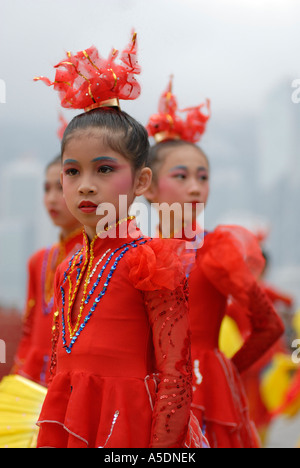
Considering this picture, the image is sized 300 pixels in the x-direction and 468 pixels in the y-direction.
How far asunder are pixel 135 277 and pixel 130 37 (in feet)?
2.61

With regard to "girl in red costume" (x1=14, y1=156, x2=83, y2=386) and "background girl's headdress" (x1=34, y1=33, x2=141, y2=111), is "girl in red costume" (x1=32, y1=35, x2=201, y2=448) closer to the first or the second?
"background girl's headdress" (x1=34, y1=33, x2=141, y2=111)

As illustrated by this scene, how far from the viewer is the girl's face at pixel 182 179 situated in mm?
3242

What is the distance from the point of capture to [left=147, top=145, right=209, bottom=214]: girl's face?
3242 mm

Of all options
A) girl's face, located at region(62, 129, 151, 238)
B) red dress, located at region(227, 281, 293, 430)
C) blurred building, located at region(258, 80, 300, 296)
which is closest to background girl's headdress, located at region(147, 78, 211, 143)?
girl's face, located at region(62, 129, 151, 238)

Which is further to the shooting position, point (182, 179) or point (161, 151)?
point (161, 151)

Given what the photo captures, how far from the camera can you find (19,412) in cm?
248

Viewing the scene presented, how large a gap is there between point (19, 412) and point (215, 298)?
1044 mm

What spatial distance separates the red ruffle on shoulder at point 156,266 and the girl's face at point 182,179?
1.11m

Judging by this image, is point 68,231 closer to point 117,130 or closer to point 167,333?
point 117,130

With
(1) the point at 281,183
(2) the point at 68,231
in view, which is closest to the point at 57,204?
(2) the point at 68,231

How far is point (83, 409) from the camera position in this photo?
2029mm

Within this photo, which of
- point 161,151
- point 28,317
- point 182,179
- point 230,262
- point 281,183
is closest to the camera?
point 230,262

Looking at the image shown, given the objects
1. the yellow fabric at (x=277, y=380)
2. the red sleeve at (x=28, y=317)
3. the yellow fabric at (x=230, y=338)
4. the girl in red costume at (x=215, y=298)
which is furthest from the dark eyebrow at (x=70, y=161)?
the yellow fabric at (x=277, y=380)
